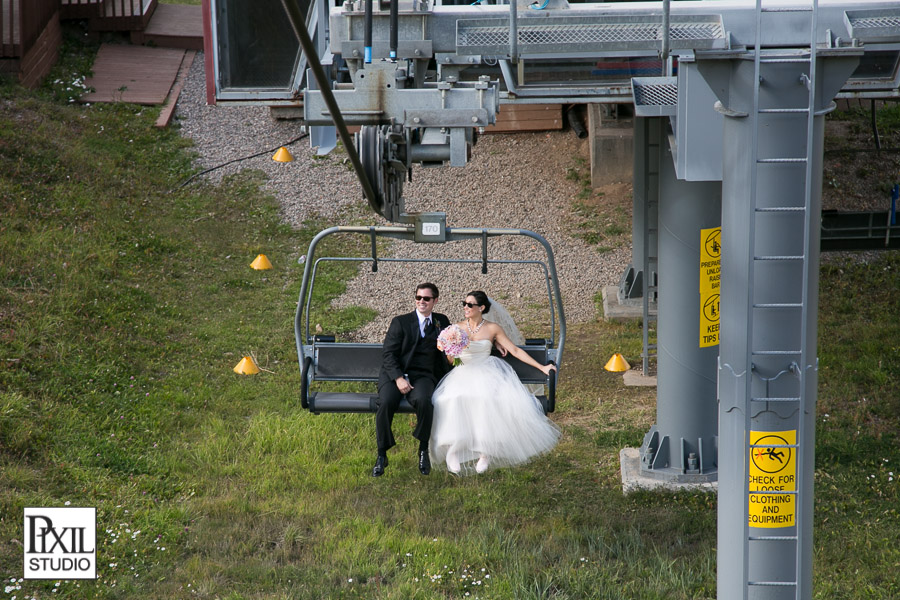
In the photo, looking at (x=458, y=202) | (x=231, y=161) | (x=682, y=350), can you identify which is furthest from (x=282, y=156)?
(x=682, y=350)

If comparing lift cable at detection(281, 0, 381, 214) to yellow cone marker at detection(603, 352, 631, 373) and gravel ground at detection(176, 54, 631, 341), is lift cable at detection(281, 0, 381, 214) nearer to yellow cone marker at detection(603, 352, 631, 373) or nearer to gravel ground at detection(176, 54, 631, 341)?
yellow cone marker at detection(603, 352, 631, 373)

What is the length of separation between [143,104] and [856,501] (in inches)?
543

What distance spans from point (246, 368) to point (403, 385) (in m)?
3.27

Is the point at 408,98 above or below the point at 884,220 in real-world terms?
above

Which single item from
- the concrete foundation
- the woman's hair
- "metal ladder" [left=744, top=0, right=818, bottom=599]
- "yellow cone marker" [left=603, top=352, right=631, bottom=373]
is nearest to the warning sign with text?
the concrete foundation

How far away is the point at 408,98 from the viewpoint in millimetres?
5484

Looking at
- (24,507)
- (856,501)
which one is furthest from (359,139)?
(856,501)

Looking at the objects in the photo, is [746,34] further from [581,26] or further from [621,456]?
[621,456]

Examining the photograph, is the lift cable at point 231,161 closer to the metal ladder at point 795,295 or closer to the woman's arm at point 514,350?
the woman's arm at point 514,350

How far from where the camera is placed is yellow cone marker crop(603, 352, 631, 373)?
1060 centimetres

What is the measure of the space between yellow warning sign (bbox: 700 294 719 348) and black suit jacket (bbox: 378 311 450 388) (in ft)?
6.11

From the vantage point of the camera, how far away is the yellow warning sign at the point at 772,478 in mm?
4914

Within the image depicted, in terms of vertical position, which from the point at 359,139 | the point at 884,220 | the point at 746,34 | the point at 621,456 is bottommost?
the point at 621,456

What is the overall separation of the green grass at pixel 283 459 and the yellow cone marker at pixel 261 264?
0.10 m
